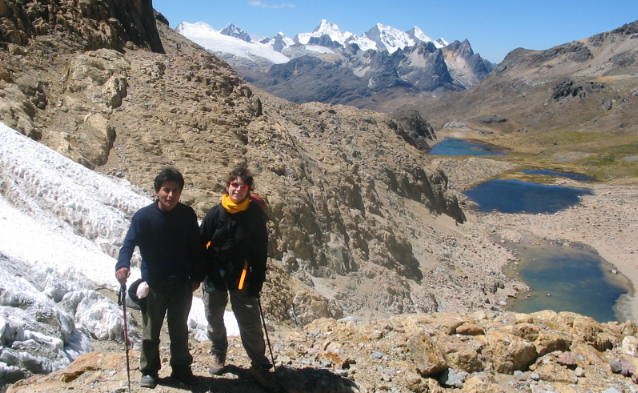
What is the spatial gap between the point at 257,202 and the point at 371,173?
32239 millimetres

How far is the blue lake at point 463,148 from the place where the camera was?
138m

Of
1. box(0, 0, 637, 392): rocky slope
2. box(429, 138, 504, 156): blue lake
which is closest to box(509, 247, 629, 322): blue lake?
box(0, 0, 637, 392): rocky slope

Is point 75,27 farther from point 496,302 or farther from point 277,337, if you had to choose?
point 496,302

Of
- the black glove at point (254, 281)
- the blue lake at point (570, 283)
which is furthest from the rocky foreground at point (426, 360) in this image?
the blue lake at point (570, 283)

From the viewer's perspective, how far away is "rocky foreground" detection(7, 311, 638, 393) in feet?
22.4

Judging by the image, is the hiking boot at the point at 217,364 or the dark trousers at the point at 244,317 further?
the hiking boot at the point at 217,364

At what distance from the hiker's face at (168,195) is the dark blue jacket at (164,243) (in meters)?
0.07

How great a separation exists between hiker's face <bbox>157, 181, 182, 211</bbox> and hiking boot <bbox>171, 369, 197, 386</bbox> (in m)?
2.17

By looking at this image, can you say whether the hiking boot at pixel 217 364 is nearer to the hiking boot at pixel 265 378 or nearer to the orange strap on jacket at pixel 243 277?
the hiking boot at pixel 265 378

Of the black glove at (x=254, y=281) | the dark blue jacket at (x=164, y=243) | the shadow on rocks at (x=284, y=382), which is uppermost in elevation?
the dark blue jacket at (x=164, y=243)

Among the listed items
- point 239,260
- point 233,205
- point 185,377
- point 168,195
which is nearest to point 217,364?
point 185,377

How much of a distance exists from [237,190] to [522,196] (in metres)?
75.5

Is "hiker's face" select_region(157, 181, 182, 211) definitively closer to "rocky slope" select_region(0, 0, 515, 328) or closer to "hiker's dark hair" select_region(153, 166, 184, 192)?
"hiker's dark hair" select_region(153, 166, 184, 192)

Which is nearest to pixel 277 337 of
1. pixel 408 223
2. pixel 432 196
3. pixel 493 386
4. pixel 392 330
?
pixel 392 330
